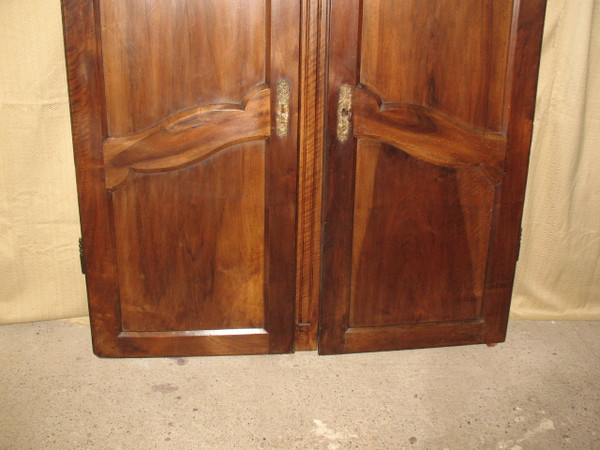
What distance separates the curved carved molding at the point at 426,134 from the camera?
1.52 meters

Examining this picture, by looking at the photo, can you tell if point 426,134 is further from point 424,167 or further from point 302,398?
point 302,398

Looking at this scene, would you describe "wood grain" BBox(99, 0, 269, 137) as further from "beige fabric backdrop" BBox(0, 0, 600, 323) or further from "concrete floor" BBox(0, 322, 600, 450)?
"concrete floor" BBox(0, 322, 600, 450)

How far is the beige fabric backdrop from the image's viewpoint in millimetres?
1758

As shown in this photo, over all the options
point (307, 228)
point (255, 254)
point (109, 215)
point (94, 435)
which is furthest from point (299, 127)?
point (94, 435)

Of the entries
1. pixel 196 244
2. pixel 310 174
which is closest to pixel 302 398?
pixel 196 244

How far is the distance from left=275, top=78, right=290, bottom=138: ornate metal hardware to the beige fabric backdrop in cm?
85

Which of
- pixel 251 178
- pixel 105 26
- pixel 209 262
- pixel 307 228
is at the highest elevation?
pixel 105 26

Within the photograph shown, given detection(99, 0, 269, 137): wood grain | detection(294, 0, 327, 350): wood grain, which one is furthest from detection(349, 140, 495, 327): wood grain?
detection(99, 0, 269, 137): wood grain

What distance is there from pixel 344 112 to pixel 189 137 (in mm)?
470

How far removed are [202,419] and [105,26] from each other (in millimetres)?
1159

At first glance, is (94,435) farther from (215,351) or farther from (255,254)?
(255,254)

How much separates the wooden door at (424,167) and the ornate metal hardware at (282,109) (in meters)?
0.13

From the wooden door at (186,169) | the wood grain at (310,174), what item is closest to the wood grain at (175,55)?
the wooden door at (186,169)

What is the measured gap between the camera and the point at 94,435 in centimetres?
138
